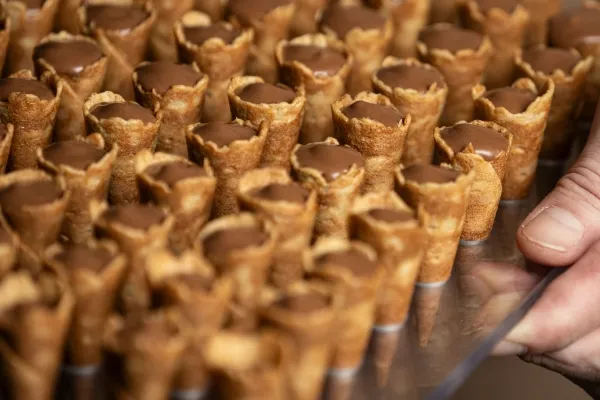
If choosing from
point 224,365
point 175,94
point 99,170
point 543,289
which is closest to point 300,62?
point 175,94

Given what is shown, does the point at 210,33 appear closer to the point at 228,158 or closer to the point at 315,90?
the point at 315,90

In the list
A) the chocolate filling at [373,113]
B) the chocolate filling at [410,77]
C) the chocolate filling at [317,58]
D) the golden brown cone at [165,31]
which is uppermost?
the chocolate filling at [373,113]

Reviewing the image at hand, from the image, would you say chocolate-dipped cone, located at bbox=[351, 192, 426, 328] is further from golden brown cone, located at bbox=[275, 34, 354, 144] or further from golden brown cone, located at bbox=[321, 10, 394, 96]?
golden brown cone, located at bbox=[321, 10, 394, 96]

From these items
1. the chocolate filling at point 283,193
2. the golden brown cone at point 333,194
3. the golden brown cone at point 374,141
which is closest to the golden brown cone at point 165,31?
the golden brown cone at point 374,141

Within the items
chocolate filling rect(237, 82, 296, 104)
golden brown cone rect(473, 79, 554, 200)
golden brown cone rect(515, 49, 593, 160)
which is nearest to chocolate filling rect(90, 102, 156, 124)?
chocolate filling rect(237, 82, 296, 104)

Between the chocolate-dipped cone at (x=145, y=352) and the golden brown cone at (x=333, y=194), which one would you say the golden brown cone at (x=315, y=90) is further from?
the chocolate-dipped cone at (x=145, y=352)
